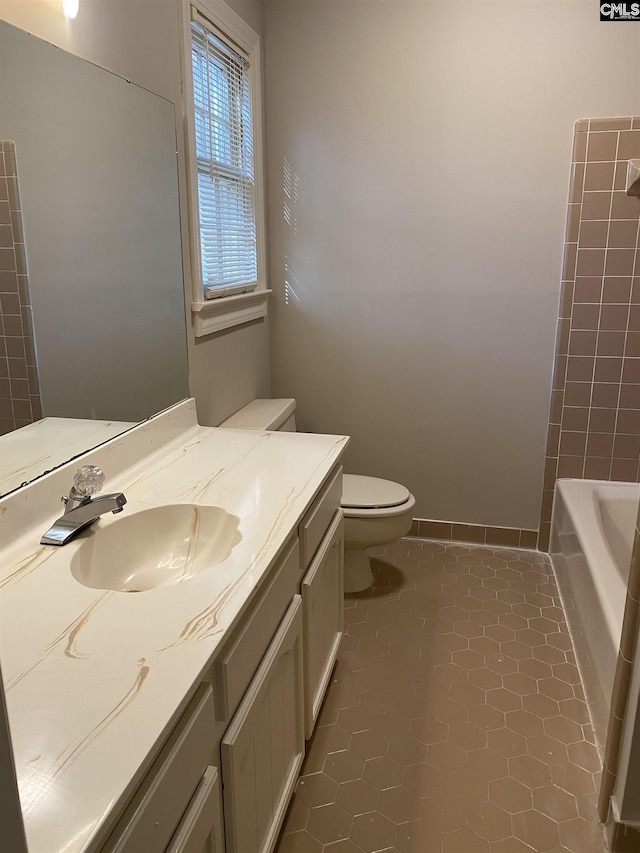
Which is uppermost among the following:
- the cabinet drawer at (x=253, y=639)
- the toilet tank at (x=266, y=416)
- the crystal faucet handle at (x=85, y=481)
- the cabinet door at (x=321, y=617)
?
the crystal faucet handle at (x=85, y=481)

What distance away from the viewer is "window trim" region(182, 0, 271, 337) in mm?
2197

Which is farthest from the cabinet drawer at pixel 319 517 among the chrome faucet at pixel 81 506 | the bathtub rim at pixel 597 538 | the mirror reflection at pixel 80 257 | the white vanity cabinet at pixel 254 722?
the bathtub rim at pixel 597 538

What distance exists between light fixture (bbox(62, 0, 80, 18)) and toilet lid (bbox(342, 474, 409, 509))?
1.84 m

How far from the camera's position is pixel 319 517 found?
1.85 meters

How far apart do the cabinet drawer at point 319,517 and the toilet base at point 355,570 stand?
2.22 feet

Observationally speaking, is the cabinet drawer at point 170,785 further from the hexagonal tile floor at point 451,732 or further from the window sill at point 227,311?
the window sill at point 227,311

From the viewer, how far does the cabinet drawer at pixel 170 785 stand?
834 millimetres

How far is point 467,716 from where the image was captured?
6.84 ft

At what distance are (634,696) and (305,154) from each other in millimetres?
2520

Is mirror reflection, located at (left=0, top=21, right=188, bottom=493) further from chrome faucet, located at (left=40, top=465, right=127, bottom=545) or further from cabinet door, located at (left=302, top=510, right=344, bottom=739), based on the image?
cabinet door, located at (left=302, top=510, right=344, bottom=739)

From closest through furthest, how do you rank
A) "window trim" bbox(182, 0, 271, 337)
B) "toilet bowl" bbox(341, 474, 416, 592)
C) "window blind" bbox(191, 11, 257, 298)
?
"window trim" bbox(182, 0, 271, 337) < "window blind" bbox(191, 11, 257, 298) < "toilet bowl" bbox(341, 474, 416, 592)

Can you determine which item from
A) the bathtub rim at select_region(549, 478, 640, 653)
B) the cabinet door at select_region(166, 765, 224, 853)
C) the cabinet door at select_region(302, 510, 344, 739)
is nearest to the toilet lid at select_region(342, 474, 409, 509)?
the cabinet door at select_region(302, 510, 344, 739)

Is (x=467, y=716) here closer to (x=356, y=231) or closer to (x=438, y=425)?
(x=438, y=425)

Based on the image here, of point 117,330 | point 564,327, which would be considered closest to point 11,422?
point 117,330
